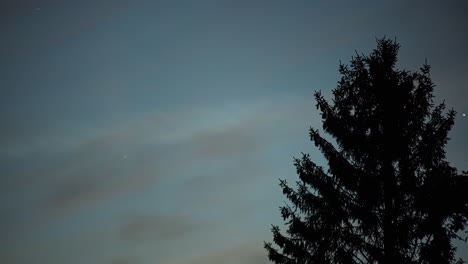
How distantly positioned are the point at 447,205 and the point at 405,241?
1543 mm

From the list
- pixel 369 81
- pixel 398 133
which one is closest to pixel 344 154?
pixel 398 133

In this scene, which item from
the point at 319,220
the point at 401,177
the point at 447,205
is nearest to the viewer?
the point at 447,205

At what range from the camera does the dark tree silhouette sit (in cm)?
1099

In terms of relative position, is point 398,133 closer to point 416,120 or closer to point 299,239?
point 416,120

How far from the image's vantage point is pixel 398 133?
1188cm

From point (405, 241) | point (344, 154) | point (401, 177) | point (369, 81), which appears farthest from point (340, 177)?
point (369, 81)

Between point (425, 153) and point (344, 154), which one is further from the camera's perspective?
point (344, 154)

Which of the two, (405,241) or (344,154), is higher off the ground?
(344,154)

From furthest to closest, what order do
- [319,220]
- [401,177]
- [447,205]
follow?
[319,220] < [401,177] < [447,205]

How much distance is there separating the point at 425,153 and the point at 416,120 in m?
1.10

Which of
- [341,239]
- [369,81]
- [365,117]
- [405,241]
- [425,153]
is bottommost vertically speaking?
[405,241]

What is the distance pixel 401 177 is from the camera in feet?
37.9

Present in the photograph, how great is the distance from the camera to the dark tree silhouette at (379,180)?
433 inches

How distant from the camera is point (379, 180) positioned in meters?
11.6
